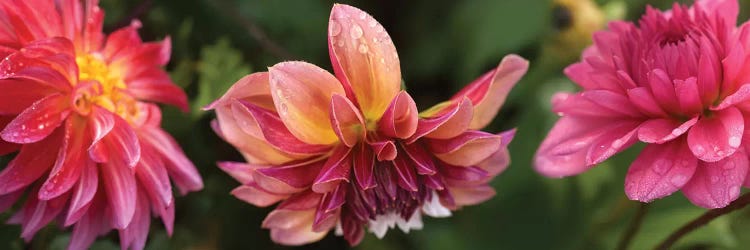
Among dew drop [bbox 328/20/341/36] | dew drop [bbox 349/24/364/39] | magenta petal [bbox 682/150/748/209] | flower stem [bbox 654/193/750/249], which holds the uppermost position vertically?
dew drop [bbox 328/20/341/36]

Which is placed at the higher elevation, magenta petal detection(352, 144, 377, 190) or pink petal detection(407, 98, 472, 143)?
pink petal detection(407, 98, 472, 143)

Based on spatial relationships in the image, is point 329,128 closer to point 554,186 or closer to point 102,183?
point 102,183

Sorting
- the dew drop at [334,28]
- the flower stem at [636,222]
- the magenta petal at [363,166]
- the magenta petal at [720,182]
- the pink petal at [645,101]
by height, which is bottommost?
the flower stem at [636,222]

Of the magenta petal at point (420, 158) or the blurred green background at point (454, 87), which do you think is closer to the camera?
the magenta petal at point (420, 158)

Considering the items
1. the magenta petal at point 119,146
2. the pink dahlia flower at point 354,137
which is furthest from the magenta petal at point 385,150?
the magenta petal at point 119,146

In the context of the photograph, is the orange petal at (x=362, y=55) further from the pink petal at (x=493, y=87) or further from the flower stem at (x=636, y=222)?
the flower stem at (x=636, y=222)

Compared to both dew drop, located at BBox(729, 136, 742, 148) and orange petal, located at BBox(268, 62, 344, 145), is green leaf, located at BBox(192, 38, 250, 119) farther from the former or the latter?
dew drop, located at BBox(729, 136, 742, 148)

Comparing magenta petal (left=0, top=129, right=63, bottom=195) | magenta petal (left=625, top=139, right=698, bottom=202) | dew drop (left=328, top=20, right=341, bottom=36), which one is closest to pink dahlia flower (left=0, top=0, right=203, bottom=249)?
magenta petal (left=0, top=129, right=63, bottom=195)

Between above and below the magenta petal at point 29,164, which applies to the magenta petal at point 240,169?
below

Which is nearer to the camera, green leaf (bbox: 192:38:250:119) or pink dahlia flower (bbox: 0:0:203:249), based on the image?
pink dahlia flower (bbox: 0:0:203:249)
